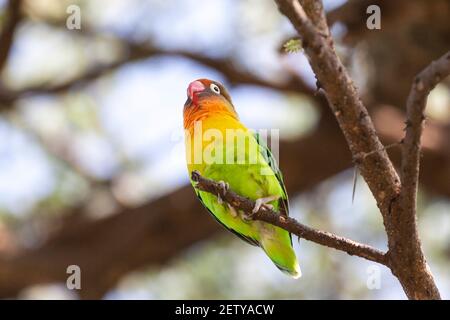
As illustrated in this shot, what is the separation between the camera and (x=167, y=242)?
7.48 m

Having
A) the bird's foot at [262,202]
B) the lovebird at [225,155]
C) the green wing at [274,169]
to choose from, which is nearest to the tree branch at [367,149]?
the bird's foot at [262,202]

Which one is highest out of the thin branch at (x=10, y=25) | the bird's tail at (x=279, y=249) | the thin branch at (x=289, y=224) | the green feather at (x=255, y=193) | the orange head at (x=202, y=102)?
the thin branch at (x=10, y=25)

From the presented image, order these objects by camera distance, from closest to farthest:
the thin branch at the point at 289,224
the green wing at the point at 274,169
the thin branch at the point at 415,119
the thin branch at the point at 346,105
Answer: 1. the thin branch at the point at 415,119
2. the thin branch at the point at 346,105
3. the thin branch at the point at 289,224
4. the green wing at the point at 274,169

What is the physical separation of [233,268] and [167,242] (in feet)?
3.97

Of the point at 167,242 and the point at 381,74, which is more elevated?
the point at 381,74

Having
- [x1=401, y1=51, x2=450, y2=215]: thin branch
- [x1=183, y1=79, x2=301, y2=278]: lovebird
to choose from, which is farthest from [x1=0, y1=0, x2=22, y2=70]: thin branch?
[x1=401, y1=51, x2=450, y2=215]: thin branch

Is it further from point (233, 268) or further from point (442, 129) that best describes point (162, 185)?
point (442, 129)

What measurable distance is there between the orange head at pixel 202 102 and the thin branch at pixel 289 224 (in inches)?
25.9

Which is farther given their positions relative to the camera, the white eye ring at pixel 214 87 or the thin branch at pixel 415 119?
the white eye ring at pixel 214 87

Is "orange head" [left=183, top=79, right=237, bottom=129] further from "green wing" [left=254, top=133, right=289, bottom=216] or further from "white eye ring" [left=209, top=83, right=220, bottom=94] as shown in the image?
"green wing" [left=254, top=133, right=289, bottom=216]

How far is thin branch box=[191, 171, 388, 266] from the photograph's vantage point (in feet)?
8.94

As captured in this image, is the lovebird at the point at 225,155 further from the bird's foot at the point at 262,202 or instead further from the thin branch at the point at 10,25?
the thin branch at the point at 10,25

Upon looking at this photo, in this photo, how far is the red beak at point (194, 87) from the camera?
3.32m
